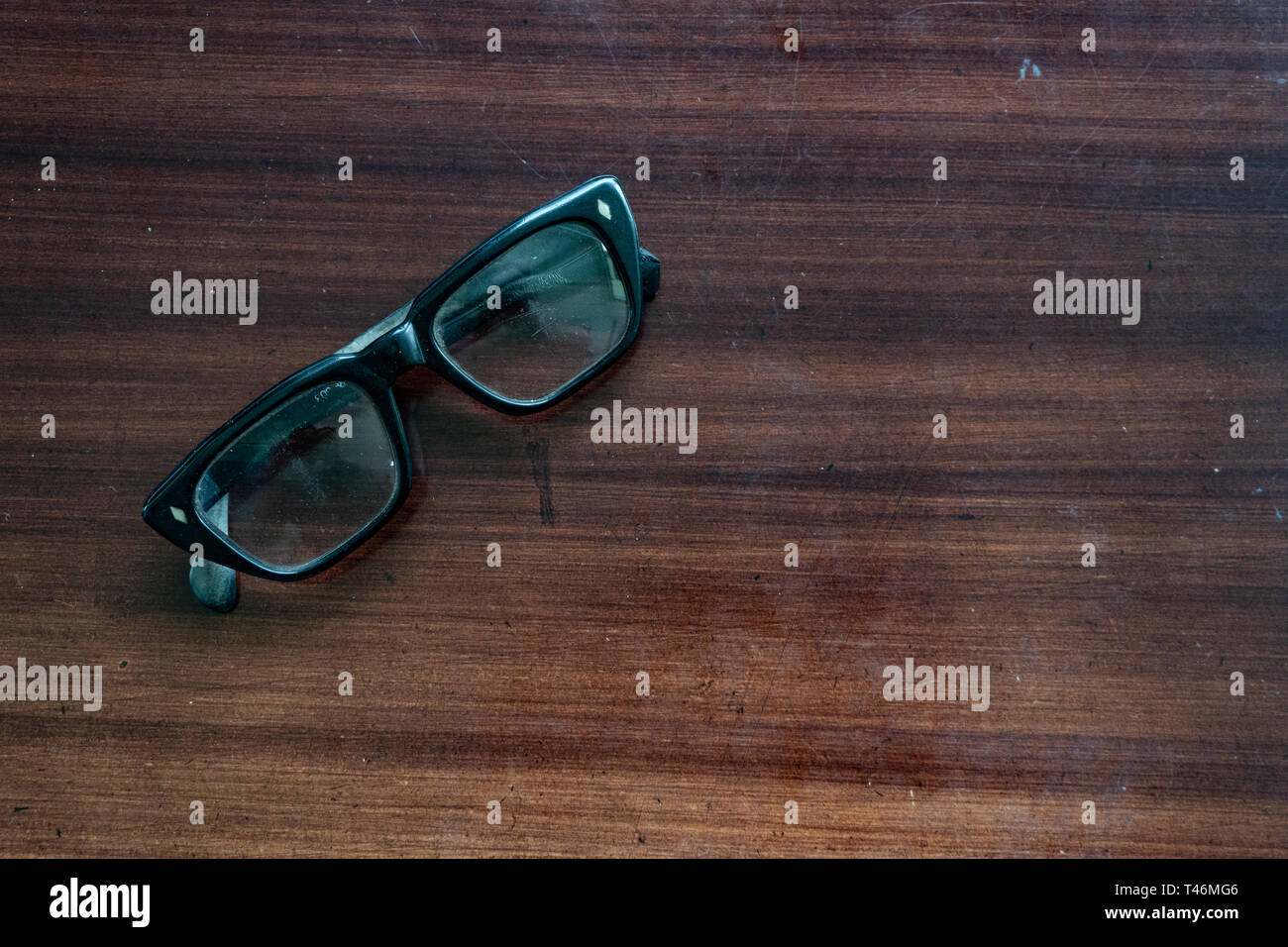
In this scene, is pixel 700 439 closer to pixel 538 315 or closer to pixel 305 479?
pixel 538 315

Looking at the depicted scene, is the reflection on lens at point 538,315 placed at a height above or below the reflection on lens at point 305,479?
above

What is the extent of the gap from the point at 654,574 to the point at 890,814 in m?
0.22

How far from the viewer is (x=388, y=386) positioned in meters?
0.47

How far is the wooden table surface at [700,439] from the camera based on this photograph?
490mm

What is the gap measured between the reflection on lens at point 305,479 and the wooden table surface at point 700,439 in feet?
0.08

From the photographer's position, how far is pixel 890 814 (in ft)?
1.63

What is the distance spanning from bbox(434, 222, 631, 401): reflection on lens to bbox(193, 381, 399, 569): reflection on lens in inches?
3.1

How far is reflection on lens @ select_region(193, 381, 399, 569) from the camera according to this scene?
1.55 feet

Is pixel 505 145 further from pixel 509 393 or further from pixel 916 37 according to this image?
pixel 916 37

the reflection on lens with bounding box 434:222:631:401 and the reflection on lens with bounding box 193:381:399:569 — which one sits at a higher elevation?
the reflection on lens with bounding box 434:222:631:401

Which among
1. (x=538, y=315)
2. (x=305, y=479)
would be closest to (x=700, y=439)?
(x=538, y=315)

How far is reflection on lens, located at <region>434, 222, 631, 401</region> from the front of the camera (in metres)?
0.48

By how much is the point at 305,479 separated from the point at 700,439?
0.85 feet

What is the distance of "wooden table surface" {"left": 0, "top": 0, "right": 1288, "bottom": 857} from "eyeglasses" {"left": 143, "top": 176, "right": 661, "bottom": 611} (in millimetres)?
21
